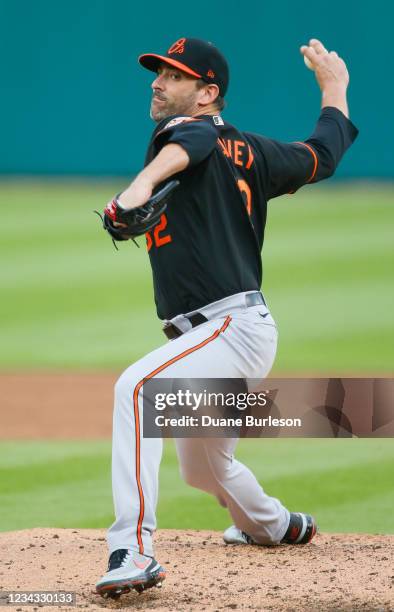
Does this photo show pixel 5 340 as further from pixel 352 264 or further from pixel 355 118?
pixel 355 118

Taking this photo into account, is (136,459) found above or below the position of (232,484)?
above

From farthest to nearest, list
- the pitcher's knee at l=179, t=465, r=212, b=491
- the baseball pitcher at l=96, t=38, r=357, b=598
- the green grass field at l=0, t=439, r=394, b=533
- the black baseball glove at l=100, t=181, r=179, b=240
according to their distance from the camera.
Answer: the green grass field at l=0, t=439, r=394, b=533 → the pitcher's knee at l=179, t=465, r=212, b=491 → the baseball pitcher at l=96, t=38, r=357, b=598 → the black baseball glove at l=100, t=181, r=179, b=240

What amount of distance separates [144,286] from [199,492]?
7027 millimetres

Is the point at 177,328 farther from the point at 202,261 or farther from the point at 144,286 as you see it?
the point at 144,286

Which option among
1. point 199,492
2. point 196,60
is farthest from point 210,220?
point 199,492

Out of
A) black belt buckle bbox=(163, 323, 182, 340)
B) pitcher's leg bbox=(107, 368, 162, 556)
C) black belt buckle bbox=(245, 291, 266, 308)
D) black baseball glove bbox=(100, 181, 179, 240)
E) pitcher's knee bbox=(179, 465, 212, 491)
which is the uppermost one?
black baseball glove bbox=(100, 181, 179, 240)

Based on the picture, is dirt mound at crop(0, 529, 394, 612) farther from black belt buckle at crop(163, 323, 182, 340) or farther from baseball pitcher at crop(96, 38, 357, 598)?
black belt buckle at crop(163, 323, 182, 340)

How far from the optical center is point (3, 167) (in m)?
20.1

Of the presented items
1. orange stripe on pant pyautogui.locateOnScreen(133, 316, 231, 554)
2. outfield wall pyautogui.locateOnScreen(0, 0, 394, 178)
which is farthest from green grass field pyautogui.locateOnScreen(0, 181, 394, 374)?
orange stripe on pant pyautogui.locateOnScreen(133, 316, 231, 554)

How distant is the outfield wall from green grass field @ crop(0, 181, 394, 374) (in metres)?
1.09

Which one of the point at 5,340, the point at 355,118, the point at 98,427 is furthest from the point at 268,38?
the point at 98,427

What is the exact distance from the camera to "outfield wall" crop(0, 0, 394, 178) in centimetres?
1817

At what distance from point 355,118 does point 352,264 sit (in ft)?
18.2

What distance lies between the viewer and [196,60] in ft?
13.5
